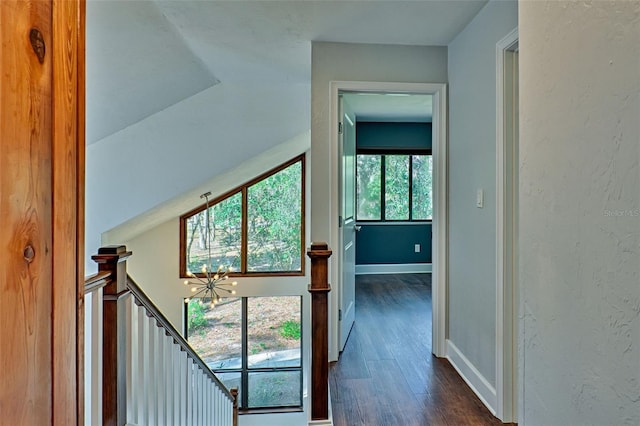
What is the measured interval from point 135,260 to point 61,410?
5815mm

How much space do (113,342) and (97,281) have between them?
301mm

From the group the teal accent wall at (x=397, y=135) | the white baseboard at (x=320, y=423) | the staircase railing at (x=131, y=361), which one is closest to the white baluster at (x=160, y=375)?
the staircase railing at (x=131, y=361)

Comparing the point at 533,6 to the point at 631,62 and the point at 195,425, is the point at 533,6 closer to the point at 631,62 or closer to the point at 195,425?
the point at 631,62

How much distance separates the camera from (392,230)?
20.1ft

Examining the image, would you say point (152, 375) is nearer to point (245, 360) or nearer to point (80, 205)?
point (80, 205)

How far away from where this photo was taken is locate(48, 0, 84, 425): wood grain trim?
23.2 inches

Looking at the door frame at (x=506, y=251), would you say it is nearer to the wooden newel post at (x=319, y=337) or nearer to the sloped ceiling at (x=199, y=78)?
the sloped ceiling at (x=199, y=78)

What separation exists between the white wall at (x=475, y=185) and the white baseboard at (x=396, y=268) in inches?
130

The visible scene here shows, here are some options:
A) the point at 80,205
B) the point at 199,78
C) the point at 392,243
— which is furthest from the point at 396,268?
the point at 80,205

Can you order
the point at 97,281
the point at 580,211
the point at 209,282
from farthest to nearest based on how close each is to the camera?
1. the point at 209,282
2. the point at 97,281
3. the point at 580,211

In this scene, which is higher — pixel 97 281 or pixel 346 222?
pixel 346 222

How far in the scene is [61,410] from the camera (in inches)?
23.9

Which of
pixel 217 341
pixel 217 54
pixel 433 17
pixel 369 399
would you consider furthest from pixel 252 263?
pixel 433 17

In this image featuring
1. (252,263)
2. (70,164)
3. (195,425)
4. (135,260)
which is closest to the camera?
(70,164)
